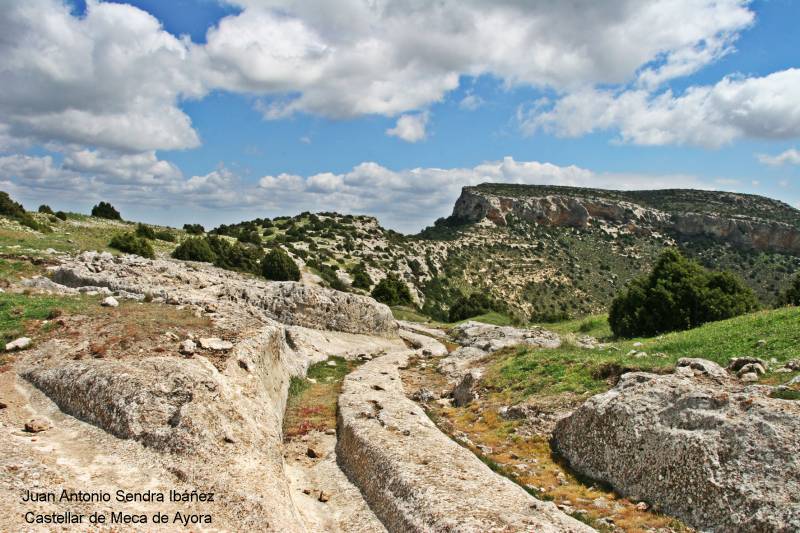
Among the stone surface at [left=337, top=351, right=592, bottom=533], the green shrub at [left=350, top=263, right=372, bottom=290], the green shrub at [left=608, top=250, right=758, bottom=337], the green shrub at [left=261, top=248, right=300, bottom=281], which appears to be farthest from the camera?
the green shrub at [left=350, top=263, right=372, bottom=290]

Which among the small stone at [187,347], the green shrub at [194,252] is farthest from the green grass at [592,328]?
the green shrub at [194,252]

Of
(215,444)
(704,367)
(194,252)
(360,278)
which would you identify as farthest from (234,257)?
(704,367)

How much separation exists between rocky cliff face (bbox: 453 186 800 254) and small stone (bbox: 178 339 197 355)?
4569 inches

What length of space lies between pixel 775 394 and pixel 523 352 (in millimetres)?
13523

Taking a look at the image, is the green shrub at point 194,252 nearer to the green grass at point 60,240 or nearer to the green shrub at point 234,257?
the green shrub at point 234,257

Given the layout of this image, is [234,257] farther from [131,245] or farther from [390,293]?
[390,293]

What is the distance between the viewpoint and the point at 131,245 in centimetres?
3975

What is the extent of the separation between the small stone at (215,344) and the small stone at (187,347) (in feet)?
1.18

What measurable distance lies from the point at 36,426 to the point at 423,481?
29.3ft

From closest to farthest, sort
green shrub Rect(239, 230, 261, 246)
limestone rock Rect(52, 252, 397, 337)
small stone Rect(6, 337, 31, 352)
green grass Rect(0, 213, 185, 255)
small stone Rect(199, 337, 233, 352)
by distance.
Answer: small stone Rect(6, 337, 31, 352) → small stone Rect(199, 337, 233, 352) → limestone rock Rect(52, 252, 397, 337) → green grass Rect(0, 213, 185, 255) → green shrub Rect(239, 230, 261, 246)

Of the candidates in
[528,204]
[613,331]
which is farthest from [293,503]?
[528,204]

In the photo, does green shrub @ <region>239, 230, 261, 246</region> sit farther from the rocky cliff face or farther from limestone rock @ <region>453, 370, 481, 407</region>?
the rocky cliff face

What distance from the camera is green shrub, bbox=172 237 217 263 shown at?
148 feet

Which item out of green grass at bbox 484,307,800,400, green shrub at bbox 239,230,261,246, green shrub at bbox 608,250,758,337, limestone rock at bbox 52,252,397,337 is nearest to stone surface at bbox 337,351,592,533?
green grass at bbox 484,307,800,400
